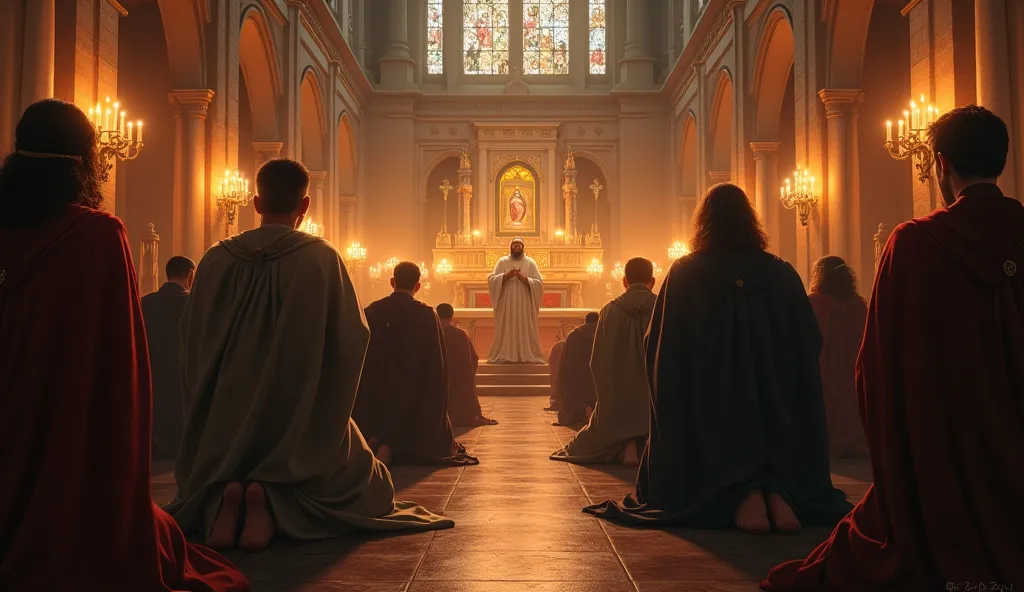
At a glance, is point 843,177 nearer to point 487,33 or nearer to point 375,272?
point 375,272

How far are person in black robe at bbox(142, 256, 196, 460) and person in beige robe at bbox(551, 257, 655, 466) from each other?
3.01 meters

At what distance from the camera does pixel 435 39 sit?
24500 millimetres

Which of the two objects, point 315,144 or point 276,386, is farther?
point 315,144

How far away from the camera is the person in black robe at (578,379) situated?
9148mm

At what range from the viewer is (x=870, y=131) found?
12500 millimetres

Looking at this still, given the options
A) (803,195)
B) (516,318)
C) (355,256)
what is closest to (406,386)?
(803,195)

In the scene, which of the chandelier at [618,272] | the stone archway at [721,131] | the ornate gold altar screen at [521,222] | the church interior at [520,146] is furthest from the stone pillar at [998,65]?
the ornate gold altar screen at [521,222]

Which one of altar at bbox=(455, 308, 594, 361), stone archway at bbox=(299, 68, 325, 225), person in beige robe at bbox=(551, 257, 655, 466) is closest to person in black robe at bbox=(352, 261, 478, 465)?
person in beige robe at bbox=(551, 257, 655, 466)

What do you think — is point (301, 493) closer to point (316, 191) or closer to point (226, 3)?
point (226, 3)

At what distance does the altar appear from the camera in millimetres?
16609

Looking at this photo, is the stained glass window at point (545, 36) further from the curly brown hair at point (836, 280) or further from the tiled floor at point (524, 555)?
the tiled floor at point (524, 555)

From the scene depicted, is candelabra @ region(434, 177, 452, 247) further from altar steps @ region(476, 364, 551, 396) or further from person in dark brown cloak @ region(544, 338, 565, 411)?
person in dark brown cloak @ region(544, 338, 565, 411)

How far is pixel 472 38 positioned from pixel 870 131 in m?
14.3

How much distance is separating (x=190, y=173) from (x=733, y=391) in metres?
9.65
